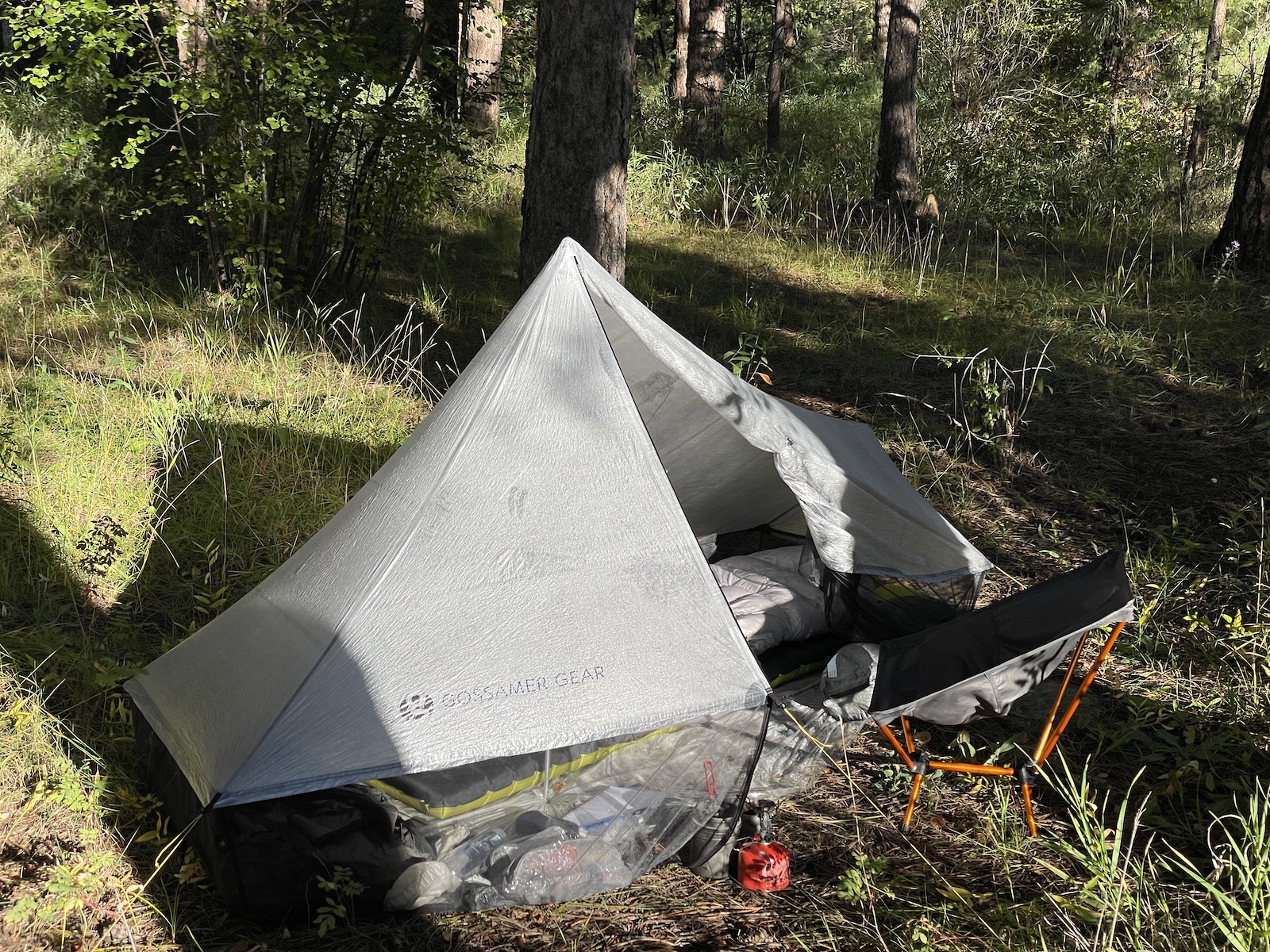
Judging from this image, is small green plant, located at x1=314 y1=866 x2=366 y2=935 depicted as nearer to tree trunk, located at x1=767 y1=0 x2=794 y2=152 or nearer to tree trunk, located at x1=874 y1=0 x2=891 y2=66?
tree trunk, located at x1=767 y1=0 x2=794 y2=152

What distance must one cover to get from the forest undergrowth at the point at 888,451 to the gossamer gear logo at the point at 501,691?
1.87 feet

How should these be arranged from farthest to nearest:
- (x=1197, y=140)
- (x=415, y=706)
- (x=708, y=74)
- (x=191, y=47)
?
(x=708, y=74) < (x=1197, y=140) < (x=191, y=47) < (x=415, y=706)

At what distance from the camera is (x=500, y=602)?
8.73ft

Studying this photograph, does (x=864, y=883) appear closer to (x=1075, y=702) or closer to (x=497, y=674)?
(x=1075, y=702)

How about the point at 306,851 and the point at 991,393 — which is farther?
the point at 991,393

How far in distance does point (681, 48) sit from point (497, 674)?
1408cm

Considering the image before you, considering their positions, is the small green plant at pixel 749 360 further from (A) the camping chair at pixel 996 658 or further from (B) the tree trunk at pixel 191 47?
(B) the tree trunk at pixel 191 47

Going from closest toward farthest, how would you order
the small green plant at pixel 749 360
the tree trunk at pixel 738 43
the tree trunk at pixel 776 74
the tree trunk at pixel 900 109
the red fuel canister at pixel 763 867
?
the red fuel canister at pixel 763 867, the small green plant at pixel 749 360, the tree trunk at pixel 900 109, the tree trunk at pixel 776 74, the tree trunk at pixel 738 43

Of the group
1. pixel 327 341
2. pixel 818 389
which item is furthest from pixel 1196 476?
pixel 327 341

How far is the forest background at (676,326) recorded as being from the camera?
102 inches

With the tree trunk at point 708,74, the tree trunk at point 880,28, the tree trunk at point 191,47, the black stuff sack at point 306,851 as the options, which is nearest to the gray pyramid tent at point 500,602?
the black stuff sack at point 306,851

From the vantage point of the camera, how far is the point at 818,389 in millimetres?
5965

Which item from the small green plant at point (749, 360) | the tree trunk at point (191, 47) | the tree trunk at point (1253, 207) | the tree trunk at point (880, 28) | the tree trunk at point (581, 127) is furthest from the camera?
the tree trunk at point (880, 28)

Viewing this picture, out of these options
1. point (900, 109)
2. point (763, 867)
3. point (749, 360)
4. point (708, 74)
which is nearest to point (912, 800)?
point (763, 867)
